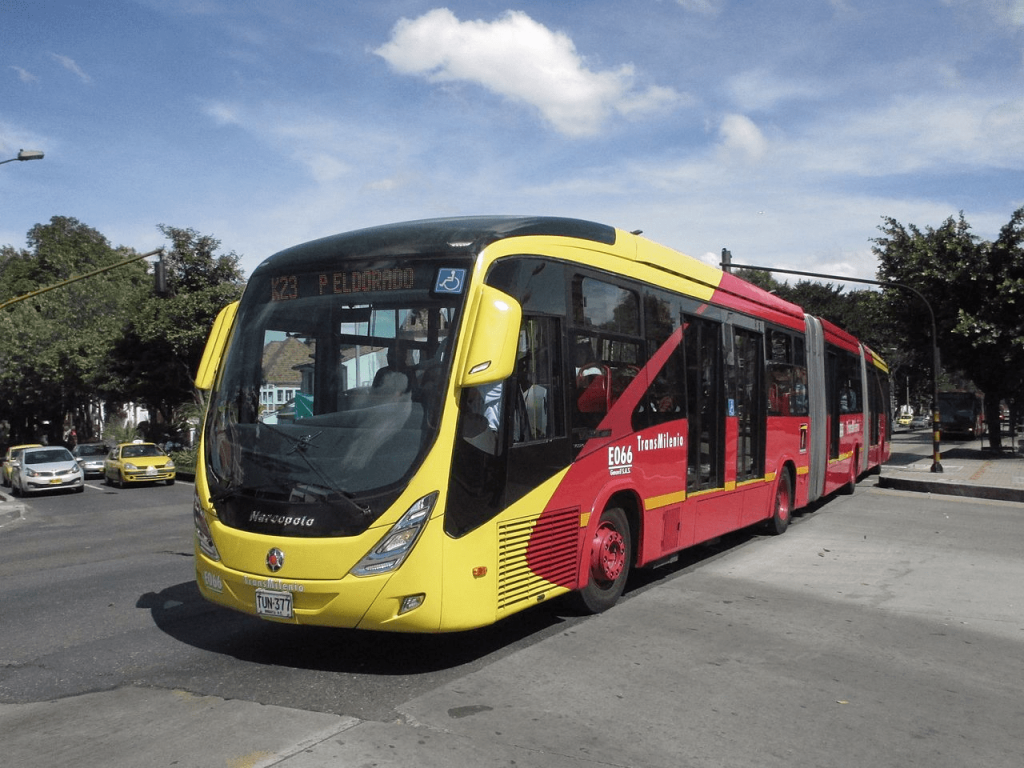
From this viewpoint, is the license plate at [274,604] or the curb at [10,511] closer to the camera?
the license plate at [274,604]

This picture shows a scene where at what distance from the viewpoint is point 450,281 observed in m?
6.29

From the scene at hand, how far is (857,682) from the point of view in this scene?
5.94 metres

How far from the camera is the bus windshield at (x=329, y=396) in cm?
587

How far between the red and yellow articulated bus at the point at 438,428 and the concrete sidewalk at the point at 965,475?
44.7 feet

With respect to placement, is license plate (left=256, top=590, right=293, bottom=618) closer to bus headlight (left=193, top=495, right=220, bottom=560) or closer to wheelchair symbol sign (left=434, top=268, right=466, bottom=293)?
bus headlight (left=193, top=495, right=220, bottom=560)

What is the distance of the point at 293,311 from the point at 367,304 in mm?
676

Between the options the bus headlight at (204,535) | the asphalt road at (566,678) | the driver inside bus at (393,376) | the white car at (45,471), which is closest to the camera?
the asphalt road at (566,678)

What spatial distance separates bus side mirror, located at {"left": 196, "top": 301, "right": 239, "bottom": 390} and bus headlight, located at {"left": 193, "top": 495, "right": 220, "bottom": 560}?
955 mm

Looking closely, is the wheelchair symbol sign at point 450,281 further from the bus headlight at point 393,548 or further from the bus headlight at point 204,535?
the bus headlight at point 204,535

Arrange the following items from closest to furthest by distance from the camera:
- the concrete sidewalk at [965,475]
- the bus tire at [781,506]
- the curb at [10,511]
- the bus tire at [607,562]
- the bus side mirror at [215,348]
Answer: the bus side mirror at [215,348]
the bus tire at [607,562]
the bus tire at [781,506]
the concrete sidewalk at [965,475]
the curb at [10,511]

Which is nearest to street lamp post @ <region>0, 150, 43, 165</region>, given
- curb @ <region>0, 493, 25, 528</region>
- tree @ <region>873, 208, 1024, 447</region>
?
curb @ <region>0, 493, 25, 528</region>

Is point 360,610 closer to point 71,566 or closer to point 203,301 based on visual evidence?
point 71,566

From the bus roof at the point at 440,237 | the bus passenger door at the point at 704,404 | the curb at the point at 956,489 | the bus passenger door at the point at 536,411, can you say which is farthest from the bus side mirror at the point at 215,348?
the curb at the point at 956,489

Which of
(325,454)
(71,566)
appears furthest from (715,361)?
(71,566)
